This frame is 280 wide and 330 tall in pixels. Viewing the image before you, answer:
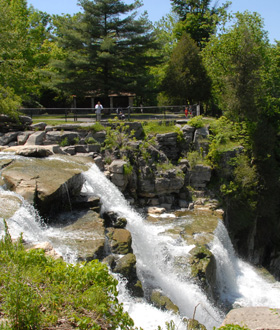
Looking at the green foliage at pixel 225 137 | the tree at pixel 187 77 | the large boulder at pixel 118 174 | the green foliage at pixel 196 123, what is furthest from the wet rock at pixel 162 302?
the tree at pixel 187 77

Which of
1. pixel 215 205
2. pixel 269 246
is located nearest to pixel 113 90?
pixel 215 205

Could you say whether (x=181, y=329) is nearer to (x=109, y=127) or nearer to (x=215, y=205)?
(x=215, y=205)

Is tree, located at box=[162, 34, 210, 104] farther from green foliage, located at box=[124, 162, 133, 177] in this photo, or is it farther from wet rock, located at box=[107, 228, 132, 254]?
wet rock, located at box=[107, 228, 132, 254]

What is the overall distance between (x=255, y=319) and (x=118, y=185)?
10501mm

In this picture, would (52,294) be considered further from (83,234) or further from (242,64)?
(242,64)

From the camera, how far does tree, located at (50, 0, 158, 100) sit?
902 inches

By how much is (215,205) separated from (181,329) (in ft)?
29.7

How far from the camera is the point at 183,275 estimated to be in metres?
10.2

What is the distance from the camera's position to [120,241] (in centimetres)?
1000

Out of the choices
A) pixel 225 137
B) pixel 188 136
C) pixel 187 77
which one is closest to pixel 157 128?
pixel 188 136

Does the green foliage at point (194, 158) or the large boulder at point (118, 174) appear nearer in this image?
the large boulder at point (118, 174)

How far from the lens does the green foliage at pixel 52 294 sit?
4363mm

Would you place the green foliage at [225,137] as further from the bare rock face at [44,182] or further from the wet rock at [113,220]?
the bare rock face at [44,182]

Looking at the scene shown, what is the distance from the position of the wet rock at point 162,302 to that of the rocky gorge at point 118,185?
1.0 inches
